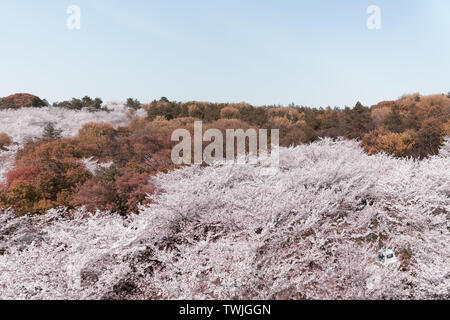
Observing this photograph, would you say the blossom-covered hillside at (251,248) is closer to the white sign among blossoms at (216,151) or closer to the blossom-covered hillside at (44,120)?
the white sign among blossoms at (216,151)

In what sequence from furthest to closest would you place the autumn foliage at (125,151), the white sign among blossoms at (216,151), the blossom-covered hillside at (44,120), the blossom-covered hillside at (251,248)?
the blossom-covered hillside at (44,120) < the white sign among blossoms at (216,151) < the autumn foliage at (125,151) < the blossom-covered hillside at (251,248)

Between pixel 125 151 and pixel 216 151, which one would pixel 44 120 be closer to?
pixel 125 151

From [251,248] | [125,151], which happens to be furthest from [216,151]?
[251,248]

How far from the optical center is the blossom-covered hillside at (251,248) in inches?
216

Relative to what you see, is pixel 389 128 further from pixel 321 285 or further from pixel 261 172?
pixel 321 285

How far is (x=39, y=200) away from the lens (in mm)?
10969

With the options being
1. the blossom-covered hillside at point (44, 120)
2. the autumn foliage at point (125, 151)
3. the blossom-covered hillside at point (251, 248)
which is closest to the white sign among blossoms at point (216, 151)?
the autumn foliage at point (125, 151)

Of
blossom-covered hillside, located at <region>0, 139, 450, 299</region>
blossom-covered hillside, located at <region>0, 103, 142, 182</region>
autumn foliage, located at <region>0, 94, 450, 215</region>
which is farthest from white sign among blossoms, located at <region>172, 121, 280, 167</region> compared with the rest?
blossom-covered hillside, located at <region>0, 103, 142, 182</region>

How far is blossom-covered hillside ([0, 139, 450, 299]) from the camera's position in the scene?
549 cm

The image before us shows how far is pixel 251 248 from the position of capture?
5.90 metres

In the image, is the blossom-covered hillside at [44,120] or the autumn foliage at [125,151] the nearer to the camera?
the autumn foliage at [125,151]
